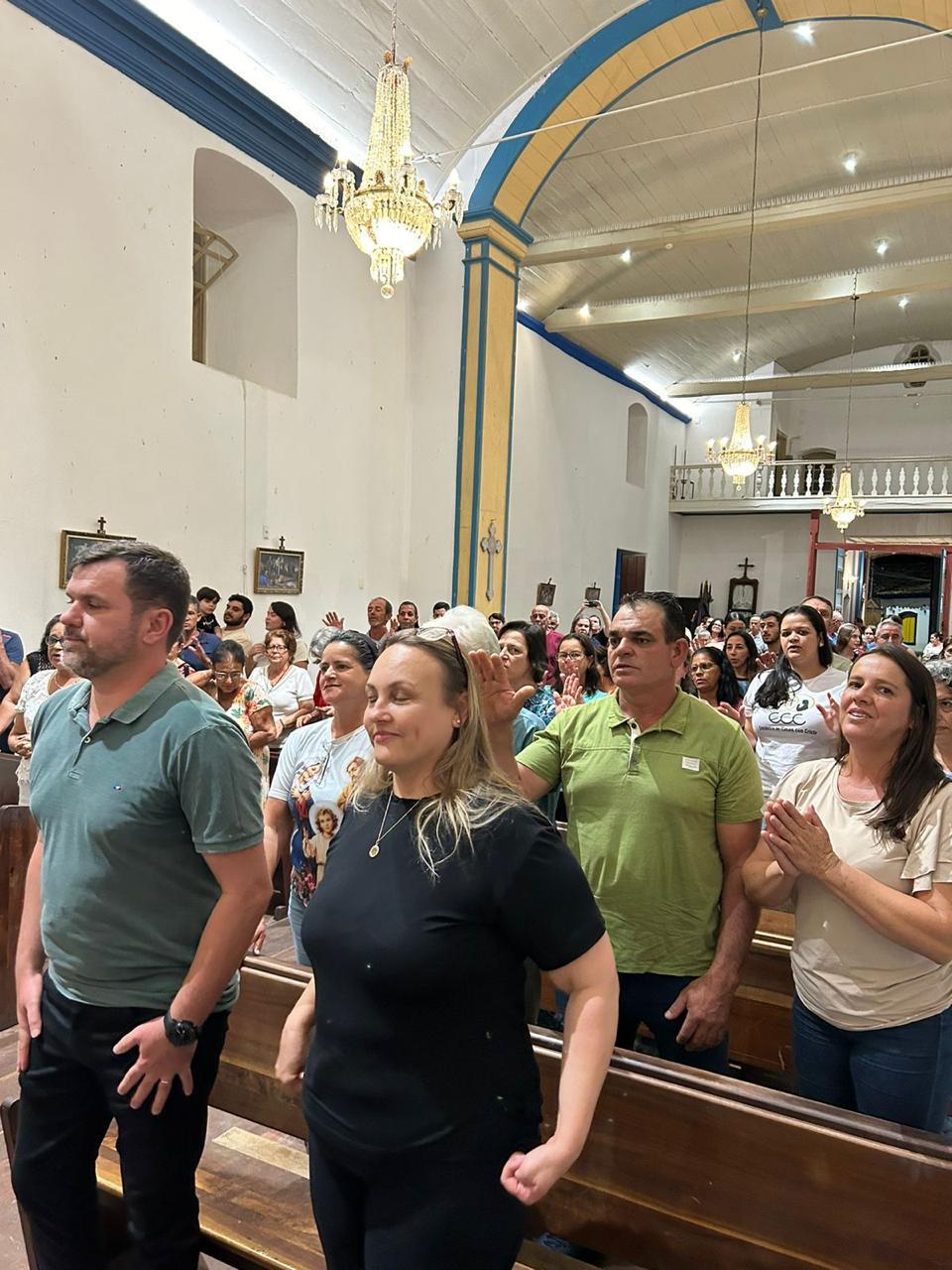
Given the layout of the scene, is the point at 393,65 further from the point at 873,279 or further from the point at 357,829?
the point at 873,279

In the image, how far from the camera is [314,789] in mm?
2158

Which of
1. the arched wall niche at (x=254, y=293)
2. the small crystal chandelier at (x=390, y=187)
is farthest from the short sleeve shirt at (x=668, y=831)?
the arched wall niche at (x=254, y=293)

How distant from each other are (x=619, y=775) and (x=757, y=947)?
1042 millimetres

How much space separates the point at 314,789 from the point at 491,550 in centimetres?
778

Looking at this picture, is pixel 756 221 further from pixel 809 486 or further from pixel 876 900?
pixel 876 900

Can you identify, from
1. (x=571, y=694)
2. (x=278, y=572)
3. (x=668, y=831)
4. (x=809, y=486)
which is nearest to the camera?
(x=668, y=831)

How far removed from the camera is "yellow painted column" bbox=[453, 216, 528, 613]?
9.38 meters

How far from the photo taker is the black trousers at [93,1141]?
148 centimetres

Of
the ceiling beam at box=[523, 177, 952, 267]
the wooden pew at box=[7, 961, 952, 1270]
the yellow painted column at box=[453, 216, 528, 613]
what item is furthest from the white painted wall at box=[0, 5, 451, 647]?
the wooden pew at box=[7, 961, 952, 1270]

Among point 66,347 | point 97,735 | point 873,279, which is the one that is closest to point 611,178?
point 873,279

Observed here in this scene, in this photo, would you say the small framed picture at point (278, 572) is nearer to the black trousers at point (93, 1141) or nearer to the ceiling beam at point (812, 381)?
the black trousers at point (93, 1141)

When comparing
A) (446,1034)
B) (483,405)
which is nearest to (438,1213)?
(446,1034)

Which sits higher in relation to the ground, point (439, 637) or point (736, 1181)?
point (439, 637)

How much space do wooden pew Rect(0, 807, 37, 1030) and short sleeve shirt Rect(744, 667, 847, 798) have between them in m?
2.66
